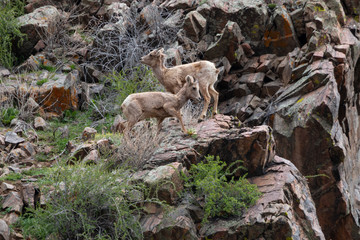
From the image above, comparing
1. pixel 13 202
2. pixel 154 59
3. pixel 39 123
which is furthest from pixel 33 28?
pixel 13 202

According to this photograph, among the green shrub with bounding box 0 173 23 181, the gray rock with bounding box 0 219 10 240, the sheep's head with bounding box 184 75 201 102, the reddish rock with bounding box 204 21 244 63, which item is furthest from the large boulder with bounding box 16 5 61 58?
the gray rock with bounding box 0 219 10 240

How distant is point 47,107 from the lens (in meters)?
13.1

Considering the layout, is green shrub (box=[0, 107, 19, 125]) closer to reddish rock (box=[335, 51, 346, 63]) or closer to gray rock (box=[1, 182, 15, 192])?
gray rock (box=[1, 182, 15, 192])

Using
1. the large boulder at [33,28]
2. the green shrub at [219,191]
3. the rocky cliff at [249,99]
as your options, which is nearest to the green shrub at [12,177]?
the rocky cliff at [249,99]

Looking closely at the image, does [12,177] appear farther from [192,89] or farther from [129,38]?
[129,38]

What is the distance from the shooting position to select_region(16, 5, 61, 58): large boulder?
15.6 meters

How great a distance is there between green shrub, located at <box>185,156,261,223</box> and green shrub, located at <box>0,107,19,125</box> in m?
6.96

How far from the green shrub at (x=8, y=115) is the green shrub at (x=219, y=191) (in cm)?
696

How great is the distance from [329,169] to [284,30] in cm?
559

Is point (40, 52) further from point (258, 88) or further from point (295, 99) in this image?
point (295, 99)

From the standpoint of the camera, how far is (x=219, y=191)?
22.6 ft

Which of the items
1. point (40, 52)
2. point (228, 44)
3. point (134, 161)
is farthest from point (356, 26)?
point (40, 52)

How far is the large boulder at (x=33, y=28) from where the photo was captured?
1562 centimetres

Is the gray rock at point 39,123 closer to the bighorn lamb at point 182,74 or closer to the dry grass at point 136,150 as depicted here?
the bighorn lamb at point 182,74
